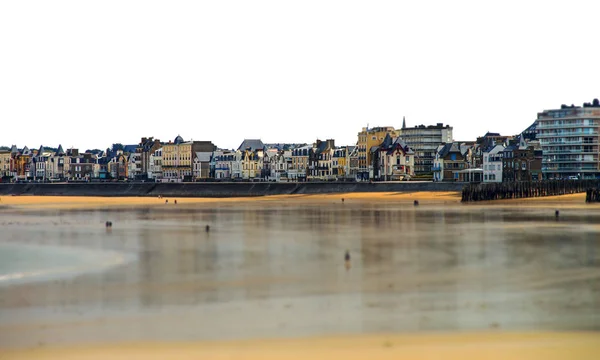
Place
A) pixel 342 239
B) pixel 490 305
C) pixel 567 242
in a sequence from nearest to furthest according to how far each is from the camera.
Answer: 1. pixel 490 305
2. pixel 567 242
3. pixel 342 239

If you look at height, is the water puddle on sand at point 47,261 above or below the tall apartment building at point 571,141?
below

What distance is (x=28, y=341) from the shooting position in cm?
1633

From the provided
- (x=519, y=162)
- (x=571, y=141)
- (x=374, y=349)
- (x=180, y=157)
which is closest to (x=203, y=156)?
(x=180, y=157)

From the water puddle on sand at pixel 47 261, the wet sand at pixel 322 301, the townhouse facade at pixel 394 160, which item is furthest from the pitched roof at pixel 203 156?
the water puddle on sand at pixel 47 261

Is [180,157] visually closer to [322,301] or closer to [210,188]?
[210,188]

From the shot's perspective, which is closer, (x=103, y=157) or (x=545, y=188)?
(x=545, y=188)

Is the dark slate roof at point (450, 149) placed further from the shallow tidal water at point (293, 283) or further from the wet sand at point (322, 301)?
the wet sand at point (322, 301)

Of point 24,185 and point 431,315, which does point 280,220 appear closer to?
point 431,315

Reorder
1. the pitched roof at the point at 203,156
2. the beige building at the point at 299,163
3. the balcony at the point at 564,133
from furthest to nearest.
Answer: the pitched roof at the point at 203,156
the beige building at the point at 299,163
the balcony at the point at 564,133

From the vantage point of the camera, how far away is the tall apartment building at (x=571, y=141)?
13300 cm

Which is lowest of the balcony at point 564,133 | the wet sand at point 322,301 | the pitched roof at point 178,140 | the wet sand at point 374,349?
the wet sand at point 374,349

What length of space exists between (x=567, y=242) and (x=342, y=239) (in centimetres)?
1039

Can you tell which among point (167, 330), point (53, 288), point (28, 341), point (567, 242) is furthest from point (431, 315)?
point (567, 242)

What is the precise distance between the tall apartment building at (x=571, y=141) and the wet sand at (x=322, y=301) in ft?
339
